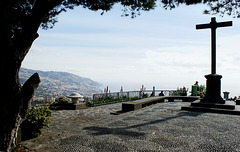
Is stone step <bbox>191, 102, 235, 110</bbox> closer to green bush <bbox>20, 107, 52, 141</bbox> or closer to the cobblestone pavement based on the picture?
the cobblestone pavement

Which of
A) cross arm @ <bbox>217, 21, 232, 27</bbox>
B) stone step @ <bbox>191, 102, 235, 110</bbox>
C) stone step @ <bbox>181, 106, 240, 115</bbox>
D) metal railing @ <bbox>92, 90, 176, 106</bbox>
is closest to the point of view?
stone step @ <bbox>181, 106, 240, 115</bbox>

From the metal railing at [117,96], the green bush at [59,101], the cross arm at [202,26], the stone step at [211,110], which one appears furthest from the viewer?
the metal railing at [117,96]

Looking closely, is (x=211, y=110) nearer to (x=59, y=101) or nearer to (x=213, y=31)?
(x=213, y=31)

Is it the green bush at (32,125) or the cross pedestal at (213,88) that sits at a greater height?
the cross pedestal at (213,88)

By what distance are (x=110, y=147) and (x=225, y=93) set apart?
65.7 ft

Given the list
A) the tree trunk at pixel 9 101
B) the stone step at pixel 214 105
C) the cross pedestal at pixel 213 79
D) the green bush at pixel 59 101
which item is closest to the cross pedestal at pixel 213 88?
the cross pedestal at pixel 213 79

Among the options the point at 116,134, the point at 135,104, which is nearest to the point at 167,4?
the point at 135,104

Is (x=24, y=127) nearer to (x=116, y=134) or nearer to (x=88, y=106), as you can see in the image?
(x=116, y=134)

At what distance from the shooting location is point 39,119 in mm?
5379

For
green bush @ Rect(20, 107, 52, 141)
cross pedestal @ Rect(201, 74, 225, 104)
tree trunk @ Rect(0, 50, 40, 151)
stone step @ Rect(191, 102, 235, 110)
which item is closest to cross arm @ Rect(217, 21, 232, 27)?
cross pedestal @ Rect(201, 74, 225, 104)

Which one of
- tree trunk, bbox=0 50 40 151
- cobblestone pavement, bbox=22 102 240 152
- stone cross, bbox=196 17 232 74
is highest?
stone cross, bbox=196 17 232 74

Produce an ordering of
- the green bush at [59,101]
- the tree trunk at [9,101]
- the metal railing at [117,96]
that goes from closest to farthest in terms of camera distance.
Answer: the tree trunk at [9,101] < the green bush at [59,101] < the metal railing at [117,96]

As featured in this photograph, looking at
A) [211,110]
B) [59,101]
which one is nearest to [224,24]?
[211,110]

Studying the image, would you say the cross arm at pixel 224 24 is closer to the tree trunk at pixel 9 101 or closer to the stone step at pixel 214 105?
the stone step at pixel 214 105
